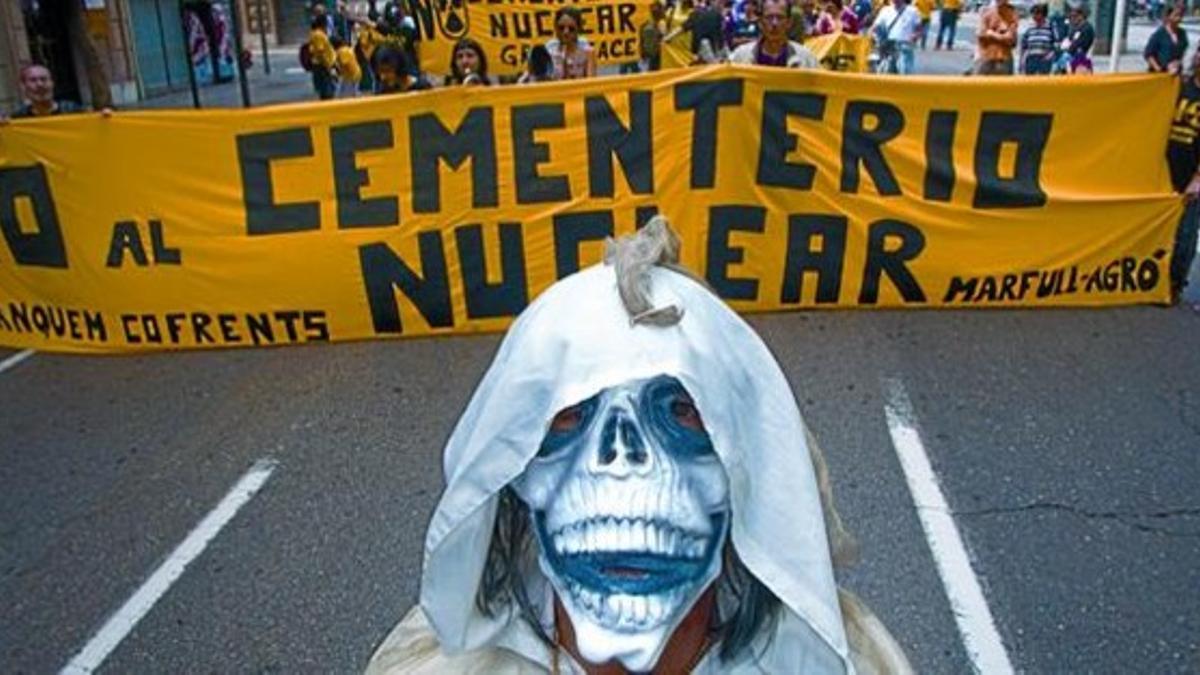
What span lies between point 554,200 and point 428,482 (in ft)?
8.46

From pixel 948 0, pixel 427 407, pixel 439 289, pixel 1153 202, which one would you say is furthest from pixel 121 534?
pixel 948 0

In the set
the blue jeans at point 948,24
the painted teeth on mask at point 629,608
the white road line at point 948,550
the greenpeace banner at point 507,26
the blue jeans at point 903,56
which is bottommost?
the blue jeans at point 948,24

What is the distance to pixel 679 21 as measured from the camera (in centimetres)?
1581

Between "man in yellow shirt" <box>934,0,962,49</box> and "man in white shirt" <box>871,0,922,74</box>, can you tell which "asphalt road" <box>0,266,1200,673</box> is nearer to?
"man in white shirt" <box>871,0,922,74</box>

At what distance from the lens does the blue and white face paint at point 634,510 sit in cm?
135

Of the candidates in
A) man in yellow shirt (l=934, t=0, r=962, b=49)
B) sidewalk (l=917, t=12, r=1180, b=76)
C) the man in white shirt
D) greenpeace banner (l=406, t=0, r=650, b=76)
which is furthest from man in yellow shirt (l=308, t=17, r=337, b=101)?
man in yellow shirt (l=934, t=0, r=962, b=49)

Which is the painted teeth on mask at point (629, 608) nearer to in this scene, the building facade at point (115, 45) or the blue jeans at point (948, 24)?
the building facade at point (115, 45)

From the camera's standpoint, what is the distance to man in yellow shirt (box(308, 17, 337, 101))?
1664 centimetres

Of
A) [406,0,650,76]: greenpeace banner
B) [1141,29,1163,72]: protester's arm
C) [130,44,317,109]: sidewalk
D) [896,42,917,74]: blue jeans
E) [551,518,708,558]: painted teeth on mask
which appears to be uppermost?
[551,518,708,558]: painted teeth on mask

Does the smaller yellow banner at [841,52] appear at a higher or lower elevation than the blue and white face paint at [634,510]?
lower

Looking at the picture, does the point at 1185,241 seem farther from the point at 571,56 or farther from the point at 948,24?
the point at 948,24

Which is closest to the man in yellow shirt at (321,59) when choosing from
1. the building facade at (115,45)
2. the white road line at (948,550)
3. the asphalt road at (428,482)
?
the building facade at (115,45)

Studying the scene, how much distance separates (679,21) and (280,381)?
11.0 m

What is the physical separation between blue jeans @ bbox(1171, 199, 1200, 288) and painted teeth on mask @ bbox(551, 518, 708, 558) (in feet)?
21.9
